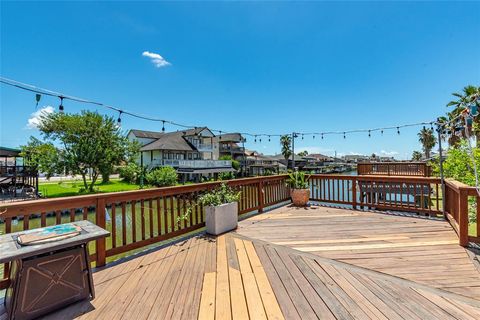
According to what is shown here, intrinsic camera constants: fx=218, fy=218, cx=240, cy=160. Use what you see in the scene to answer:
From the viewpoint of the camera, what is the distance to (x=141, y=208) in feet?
10.7

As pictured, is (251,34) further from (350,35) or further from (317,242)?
(317,242)

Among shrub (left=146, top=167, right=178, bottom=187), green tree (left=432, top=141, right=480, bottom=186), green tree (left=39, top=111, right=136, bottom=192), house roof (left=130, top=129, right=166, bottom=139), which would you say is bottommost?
shrub (left=146, top=167, right=178, bottom=187)

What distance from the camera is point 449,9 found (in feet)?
18.5

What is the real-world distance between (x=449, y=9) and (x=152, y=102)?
14.0 meters

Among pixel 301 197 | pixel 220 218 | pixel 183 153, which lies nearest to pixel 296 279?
pixel 220 218

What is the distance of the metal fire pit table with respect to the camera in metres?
1.55

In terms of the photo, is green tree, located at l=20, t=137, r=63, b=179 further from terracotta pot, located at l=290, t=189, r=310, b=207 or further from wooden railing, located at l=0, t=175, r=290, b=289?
terracotta pot, located at l=290, t=189, r=310, b=207

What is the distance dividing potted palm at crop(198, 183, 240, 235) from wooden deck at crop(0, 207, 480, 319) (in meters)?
0.23

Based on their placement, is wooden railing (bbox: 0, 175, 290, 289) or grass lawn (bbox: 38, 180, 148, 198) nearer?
wooden railing (bbox: 0, 175, 290, 289)

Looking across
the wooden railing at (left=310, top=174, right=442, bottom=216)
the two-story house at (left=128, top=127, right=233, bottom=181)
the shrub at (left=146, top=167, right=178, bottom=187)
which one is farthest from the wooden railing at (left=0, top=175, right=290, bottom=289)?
the two-story house at (left=128, top=127, right=233, bottom=181)

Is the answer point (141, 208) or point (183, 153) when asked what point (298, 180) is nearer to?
point (141, 208)

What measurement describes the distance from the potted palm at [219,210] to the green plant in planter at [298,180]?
241 centimetres

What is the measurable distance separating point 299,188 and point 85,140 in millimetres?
16487

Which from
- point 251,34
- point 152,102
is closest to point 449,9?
point 251,34
